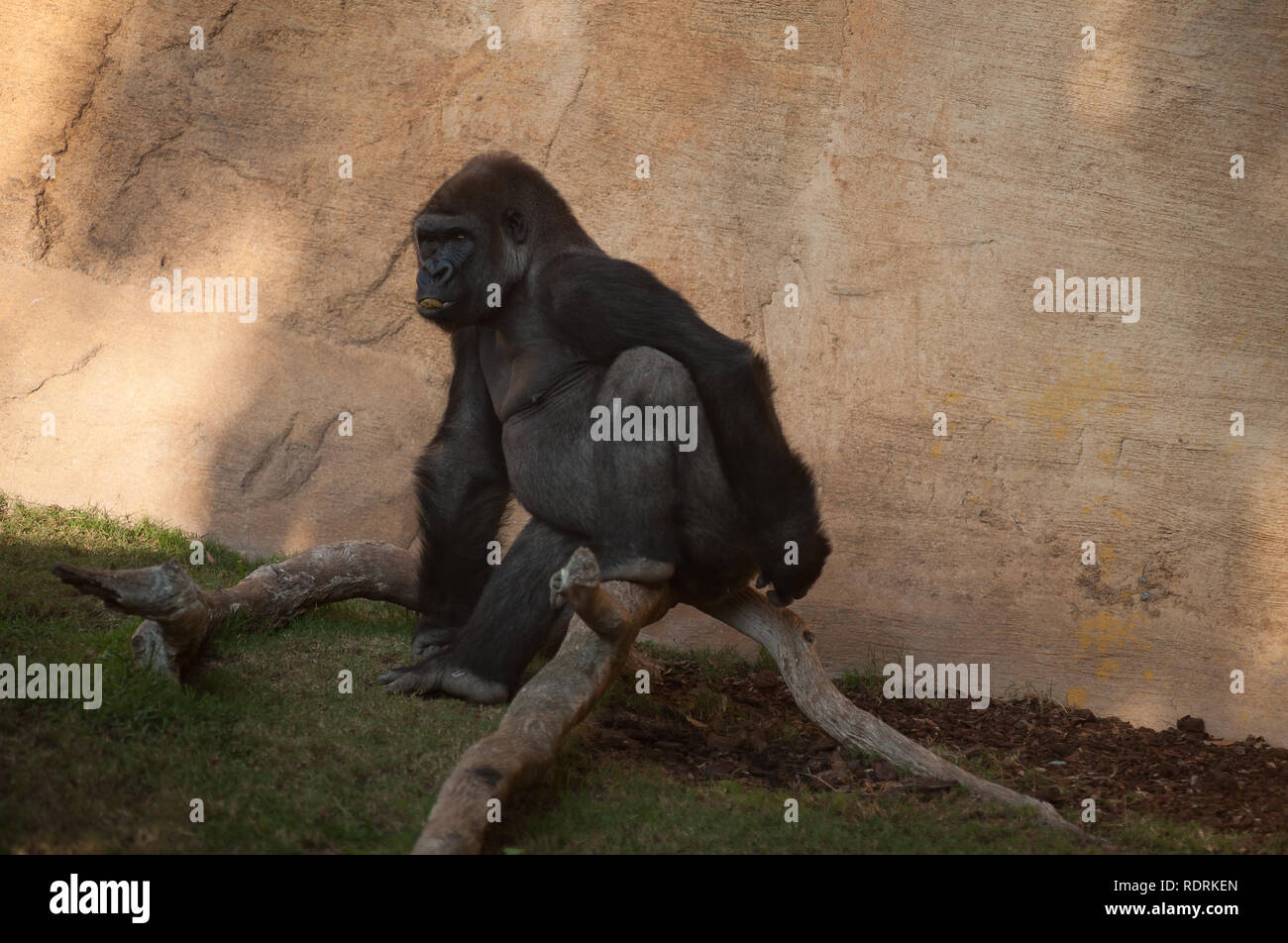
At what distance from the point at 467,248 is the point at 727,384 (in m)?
1.22

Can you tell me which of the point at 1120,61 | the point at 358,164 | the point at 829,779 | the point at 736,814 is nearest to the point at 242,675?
the point at 736,814

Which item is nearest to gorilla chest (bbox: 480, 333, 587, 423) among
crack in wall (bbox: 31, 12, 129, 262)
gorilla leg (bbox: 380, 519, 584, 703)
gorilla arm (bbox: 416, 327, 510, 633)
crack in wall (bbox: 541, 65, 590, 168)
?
gorilla arm (bbox: 416, 327, 510, 633)

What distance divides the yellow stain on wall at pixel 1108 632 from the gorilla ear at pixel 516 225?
338 centimetres

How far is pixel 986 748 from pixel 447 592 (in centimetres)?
245

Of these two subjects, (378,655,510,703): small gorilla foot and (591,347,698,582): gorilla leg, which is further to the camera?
(378,655,510,703): small gorilla foot

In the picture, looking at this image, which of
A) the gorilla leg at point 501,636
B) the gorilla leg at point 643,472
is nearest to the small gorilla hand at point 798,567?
the gorilla leg at point 643,472

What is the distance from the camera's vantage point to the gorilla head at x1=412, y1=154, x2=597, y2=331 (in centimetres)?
445

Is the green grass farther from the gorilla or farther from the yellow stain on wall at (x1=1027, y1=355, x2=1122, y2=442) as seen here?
the yellow stain on wall at (x1=1027, y1=355, x2=1122, y2=442)

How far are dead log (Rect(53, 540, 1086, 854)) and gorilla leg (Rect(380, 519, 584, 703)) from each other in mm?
330

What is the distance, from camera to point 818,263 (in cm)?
606

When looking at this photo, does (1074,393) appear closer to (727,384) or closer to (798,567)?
(798,567)

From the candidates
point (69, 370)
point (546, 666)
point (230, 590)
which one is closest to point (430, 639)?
point (230, 590)

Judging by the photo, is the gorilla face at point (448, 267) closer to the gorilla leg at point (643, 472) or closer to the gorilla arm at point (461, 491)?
the gorilla arm at point (461, 491)

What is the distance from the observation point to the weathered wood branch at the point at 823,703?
388 centimetres
